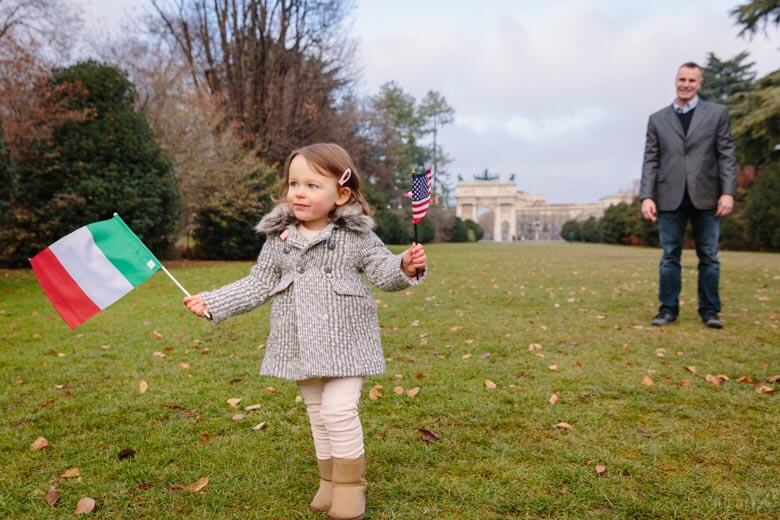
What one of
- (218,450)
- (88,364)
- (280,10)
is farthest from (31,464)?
(280,10)

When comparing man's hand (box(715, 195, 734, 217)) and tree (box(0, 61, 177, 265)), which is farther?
tree (box(0, 61, 177, 265))

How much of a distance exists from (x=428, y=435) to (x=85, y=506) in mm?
1586

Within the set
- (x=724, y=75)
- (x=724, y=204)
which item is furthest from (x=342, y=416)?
(x=724, y=75)

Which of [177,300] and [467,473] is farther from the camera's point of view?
[177,300]

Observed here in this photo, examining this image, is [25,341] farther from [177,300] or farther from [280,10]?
[280,10]

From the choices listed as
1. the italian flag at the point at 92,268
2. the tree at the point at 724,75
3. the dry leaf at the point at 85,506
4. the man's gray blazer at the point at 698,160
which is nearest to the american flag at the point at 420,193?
the italian flag at the point at 92,268

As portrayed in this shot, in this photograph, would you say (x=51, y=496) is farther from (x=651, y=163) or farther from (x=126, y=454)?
(x=651, y=163)

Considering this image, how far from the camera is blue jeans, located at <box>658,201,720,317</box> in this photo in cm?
536

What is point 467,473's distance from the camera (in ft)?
8.22

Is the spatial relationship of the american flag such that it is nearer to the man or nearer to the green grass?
the green grass

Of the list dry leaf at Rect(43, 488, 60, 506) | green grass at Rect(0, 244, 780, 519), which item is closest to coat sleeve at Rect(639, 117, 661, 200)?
green grass at Rect(0, 244, 780, 519)

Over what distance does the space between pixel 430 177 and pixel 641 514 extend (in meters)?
1.51

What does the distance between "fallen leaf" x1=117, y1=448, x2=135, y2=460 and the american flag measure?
187cm

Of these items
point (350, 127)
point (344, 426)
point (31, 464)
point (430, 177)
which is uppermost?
point (350, 127)
